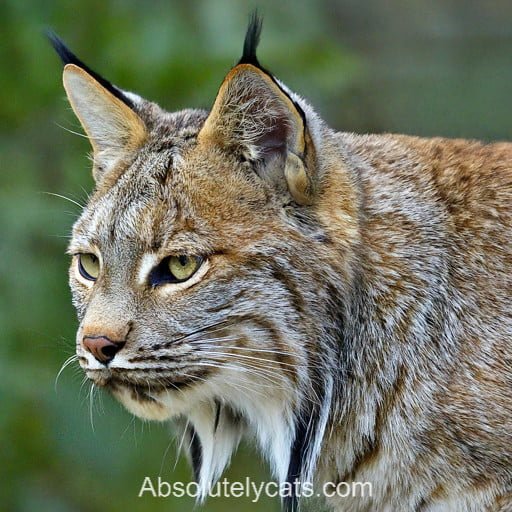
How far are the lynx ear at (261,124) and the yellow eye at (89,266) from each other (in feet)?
1.89

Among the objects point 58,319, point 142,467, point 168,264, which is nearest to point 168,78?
point 58,319

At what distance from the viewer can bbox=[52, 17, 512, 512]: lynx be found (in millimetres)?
4234

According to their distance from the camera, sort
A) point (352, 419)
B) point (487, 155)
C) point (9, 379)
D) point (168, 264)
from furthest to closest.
A: point (9, 379)
point (487, 155)
point (352, 419)
point (168, 264)

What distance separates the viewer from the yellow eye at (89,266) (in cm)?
450

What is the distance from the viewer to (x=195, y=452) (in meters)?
4.93

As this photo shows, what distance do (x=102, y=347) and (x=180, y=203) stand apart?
0.54 m

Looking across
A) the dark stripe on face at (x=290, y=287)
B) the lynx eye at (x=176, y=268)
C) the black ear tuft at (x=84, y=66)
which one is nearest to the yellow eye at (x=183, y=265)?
the lynx eye at (x=176, y=268)

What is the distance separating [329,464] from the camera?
462 cm

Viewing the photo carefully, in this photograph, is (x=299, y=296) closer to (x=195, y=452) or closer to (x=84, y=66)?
(x=195, y=452)

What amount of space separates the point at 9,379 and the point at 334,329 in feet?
11.2

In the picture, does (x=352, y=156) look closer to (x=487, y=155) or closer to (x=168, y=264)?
(x=487, y=155)

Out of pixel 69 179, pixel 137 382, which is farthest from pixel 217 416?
pixel 69 179

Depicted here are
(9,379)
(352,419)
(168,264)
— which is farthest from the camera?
(9,379)

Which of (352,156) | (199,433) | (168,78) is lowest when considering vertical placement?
(199,433)
